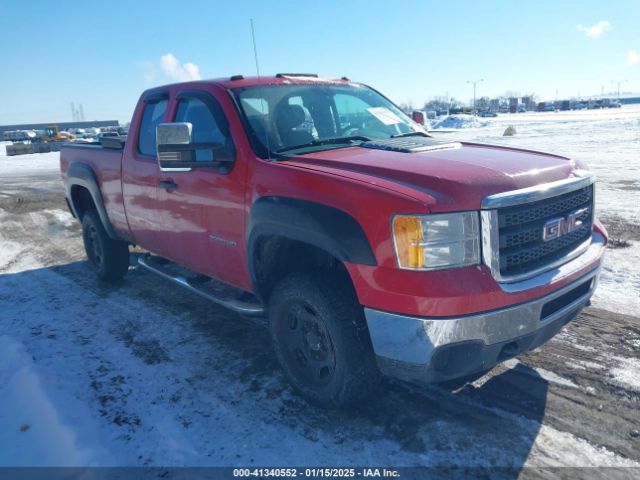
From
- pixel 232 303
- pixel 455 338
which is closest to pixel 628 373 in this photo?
pixel 455 338

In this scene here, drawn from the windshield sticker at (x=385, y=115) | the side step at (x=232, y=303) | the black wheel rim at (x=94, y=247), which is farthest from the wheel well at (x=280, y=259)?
the black wheel rim at (x=94, y=247)

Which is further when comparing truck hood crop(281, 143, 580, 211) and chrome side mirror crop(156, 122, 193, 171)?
chrome side mirror crop(156, 122, 193, 171)

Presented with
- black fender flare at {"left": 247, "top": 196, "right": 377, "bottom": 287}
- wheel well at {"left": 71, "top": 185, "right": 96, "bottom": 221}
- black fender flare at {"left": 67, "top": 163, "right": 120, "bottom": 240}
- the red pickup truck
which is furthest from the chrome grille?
wheel well at {"left": 71, "top": 185, "right": 96, "bottom": 221}

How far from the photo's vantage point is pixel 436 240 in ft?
7.78

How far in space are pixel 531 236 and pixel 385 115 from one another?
1.95 meters

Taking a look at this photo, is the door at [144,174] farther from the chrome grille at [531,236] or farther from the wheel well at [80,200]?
the chrome grille at [531,236]

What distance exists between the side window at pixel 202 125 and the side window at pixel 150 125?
0.36 m

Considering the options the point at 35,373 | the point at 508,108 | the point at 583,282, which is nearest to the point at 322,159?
the point at 583,282

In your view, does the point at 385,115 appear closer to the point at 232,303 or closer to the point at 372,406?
the point at 232,303

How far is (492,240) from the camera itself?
240 centimetres

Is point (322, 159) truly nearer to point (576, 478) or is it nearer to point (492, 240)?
point (492, 240)

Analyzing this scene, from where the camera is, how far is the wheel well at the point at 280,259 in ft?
10.3

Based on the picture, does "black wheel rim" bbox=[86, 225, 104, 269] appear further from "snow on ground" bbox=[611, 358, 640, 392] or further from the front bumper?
"snow on ground" bbox=[611, 358, 640, 392]

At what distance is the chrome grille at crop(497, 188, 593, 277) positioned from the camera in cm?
247
